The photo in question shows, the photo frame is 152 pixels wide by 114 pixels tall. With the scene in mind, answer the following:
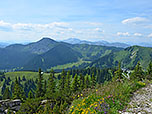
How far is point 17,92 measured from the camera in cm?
5144

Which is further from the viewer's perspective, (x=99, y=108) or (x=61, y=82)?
(x=61, y=82)

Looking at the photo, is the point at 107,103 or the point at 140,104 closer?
the point at 107,103

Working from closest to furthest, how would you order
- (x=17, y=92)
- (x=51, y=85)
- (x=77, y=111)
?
1. (x=77, y=111)
2. (x=17, y=92)
3. (x=51, y=85)

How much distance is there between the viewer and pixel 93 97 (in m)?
9.86

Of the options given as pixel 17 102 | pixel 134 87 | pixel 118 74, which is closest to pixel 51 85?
pixel 17 102

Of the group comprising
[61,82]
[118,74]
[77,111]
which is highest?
[77,111]

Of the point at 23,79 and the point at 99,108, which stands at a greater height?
the point at 99,108

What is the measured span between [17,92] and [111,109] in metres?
51.4

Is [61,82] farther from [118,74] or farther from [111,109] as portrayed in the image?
[111,109]

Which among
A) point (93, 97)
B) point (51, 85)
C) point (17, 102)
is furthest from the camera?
point (51, 85)

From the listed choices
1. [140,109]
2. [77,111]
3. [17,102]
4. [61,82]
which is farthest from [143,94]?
[61,82]

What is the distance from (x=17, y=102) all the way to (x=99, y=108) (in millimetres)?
34560

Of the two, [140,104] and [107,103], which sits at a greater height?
[107,103]

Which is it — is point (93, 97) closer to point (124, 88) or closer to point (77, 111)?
point (77, 111)
